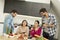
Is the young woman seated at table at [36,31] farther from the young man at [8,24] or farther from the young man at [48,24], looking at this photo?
the young man at [8,24]

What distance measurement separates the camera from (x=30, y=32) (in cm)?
94

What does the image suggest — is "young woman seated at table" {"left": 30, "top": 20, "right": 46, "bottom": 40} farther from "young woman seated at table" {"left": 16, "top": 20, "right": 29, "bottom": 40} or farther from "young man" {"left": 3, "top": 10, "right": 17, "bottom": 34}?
"young man" {"left": 3, "top": 10, "right": 17, "bottom": 34}

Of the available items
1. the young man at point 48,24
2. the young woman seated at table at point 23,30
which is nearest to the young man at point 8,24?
the young woman seated at table at point 23,30

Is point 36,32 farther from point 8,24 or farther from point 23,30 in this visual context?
point 8,24

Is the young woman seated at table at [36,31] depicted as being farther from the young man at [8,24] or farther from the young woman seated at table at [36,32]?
the young man at [8,24]

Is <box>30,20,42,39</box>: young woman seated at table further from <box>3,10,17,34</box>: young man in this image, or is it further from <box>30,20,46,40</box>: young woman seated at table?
<box>3,10,17,34</box>: young man

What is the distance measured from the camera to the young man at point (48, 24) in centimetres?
94

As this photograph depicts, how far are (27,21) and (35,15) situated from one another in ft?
0.25

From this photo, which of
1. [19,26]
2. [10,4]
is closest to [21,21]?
[19,26]

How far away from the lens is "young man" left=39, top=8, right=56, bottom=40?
0.94 meters

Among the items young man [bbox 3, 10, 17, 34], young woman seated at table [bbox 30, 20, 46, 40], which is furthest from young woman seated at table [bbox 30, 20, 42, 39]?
young man [bbox 3, 10, 17, 34]

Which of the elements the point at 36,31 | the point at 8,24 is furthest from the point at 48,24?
the point at 8,24

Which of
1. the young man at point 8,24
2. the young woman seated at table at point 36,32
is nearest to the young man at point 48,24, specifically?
the young woman seated at table at point 36,32

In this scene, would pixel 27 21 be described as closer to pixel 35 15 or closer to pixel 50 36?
pixel 35 15
